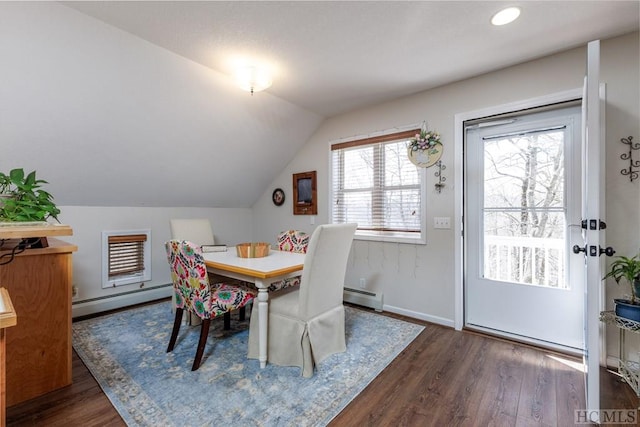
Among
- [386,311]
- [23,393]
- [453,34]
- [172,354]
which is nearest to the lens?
[23,393]

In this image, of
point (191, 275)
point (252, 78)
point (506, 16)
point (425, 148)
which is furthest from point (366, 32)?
point (191, 275)

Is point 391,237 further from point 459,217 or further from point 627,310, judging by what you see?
point 627,310

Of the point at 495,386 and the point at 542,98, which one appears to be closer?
the point at 495,386

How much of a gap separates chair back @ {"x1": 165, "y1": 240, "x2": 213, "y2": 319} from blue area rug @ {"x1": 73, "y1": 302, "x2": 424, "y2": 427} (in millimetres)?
428

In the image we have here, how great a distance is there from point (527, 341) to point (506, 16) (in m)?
2.43

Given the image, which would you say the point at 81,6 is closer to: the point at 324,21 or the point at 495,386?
the point at 324,21

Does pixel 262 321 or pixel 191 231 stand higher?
pixel 191 231

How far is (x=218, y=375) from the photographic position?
6.19 ft

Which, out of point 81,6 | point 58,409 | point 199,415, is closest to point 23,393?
point 58,409

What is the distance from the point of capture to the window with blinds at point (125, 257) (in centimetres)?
312

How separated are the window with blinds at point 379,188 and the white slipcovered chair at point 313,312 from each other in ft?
3.81

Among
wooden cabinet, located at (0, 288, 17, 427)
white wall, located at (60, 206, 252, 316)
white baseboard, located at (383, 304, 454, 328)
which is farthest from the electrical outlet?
white wall, located at (60, 206, 252, 316)

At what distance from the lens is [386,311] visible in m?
3.08

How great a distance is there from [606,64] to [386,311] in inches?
107
